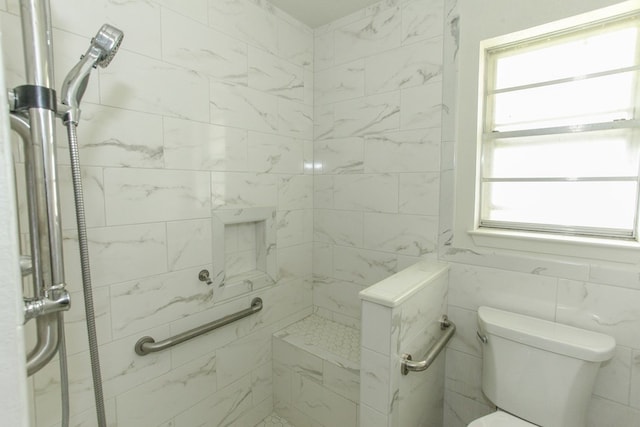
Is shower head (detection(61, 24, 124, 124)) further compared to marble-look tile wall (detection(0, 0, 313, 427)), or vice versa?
marble-look tile wall (detection(0, 0, 313, 427))

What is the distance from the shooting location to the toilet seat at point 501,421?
117 centimetres

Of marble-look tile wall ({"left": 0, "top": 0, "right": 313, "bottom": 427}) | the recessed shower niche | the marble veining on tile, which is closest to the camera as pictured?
marble-look tile wall ({"left": 0, "top": 0, "right": 313, "bottom": 427})

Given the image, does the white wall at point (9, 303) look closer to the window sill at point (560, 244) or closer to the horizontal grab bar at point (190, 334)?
the horizontal grab bar at point (190, 334)

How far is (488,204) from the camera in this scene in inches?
60.5

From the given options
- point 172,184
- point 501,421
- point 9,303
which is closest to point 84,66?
point 172,184

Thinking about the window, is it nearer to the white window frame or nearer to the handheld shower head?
the white window frame

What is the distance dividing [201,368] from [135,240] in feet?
2.35

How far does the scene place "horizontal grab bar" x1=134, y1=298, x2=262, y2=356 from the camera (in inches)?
48.3

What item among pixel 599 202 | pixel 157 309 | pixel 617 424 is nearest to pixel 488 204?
pixel 599 202

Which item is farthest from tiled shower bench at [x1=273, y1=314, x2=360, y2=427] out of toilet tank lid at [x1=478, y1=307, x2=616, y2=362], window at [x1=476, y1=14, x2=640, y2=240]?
window at [x1=476, y1=14, x2=640, y2=240]

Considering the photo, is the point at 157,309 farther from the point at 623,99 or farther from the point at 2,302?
the point at 623,99

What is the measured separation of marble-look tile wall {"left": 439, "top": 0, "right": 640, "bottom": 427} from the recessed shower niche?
97 centimetres

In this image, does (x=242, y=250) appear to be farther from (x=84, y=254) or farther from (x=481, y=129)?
(x=481, y=129)

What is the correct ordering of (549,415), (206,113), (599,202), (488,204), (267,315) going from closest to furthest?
(549,415) < (599,202) < (206,113) < (488,204) < (267,315)
